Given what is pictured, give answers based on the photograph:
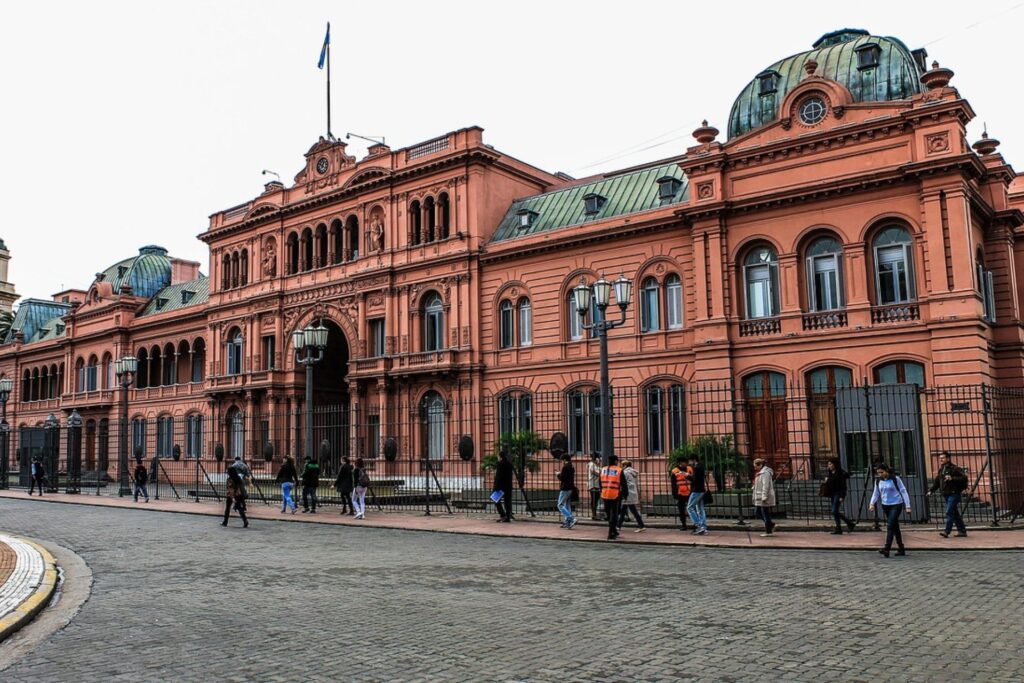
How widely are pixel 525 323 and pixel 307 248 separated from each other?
1472cm

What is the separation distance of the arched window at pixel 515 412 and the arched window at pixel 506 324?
224 centimetres

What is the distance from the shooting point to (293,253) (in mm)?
45938

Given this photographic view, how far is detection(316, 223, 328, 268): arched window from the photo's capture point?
44281mm

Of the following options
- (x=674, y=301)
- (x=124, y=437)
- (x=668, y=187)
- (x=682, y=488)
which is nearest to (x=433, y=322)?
(x=674, y=301)

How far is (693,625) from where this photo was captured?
9367 millimetres

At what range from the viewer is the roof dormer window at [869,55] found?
95.4ft

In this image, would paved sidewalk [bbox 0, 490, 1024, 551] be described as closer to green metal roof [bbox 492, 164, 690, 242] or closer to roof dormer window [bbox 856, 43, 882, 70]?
green metal roof [bbox 492, 164, 690, 242]

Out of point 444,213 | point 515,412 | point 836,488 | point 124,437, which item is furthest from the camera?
point 444,213

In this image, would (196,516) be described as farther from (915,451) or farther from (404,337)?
(915,451)

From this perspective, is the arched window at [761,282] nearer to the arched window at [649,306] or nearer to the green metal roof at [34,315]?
the arched window at [649,306]

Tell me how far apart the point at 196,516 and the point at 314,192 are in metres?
22.6

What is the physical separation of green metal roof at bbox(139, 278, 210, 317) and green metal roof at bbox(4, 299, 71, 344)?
17983 mm

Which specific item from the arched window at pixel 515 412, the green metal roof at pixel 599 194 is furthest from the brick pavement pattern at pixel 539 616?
the green metal roof at pixel 599 194

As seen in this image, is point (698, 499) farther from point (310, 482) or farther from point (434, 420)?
point (434, 420)
